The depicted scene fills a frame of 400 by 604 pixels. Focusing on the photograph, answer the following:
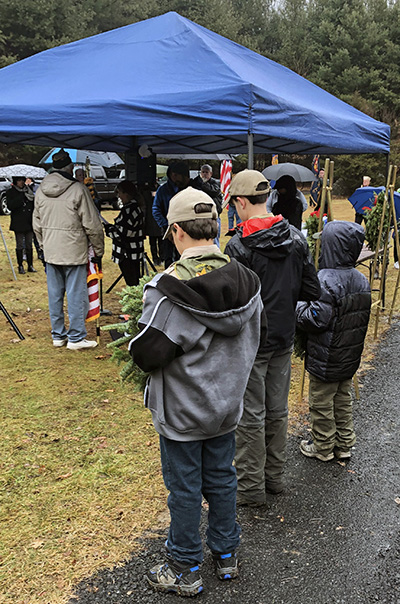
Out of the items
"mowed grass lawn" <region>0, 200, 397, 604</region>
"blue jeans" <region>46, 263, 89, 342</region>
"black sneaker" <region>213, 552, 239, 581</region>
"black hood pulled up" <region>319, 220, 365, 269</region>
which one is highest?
"black hood pulled up" <region>319, 220, 365, 269</region>

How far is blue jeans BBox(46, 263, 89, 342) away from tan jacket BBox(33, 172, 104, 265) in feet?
0.56

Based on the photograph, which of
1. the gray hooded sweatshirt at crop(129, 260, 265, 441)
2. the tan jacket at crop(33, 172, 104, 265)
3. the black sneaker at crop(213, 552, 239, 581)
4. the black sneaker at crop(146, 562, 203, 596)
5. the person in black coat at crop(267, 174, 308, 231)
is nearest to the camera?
the gray hooded sweatshirt at crop(129, 260, 265, 441)

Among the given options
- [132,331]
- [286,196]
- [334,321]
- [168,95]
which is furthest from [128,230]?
[132,331]

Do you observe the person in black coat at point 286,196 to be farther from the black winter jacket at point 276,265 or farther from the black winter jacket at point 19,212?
the black winter jacket at point 19,212

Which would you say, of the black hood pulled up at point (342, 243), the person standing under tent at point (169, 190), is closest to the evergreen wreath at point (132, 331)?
the black hood pulled up at point (342, 243)

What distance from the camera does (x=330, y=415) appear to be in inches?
153

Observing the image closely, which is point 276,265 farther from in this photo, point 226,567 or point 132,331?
point 226,567

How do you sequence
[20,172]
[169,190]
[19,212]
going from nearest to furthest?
[169,190] → [19,212] → [20,172]

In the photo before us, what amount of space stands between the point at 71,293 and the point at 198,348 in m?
4.08

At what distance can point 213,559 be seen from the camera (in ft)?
9.50

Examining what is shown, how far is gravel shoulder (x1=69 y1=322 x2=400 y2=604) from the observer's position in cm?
271

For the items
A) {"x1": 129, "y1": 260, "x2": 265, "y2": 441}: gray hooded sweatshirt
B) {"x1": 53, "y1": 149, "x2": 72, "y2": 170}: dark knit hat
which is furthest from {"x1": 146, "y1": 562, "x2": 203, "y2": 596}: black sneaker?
{"x1": 53, "y1": 149, "x2": 72, "y2": 170}: dark knit hat

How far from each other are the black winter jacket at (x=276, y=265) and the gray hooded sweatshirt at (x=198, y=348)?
57cm

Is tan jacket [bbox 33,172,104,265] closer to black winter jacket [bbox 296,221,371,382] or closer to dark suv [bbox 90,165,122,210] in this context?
black winter jacket [bbox 296,221,371,382]
